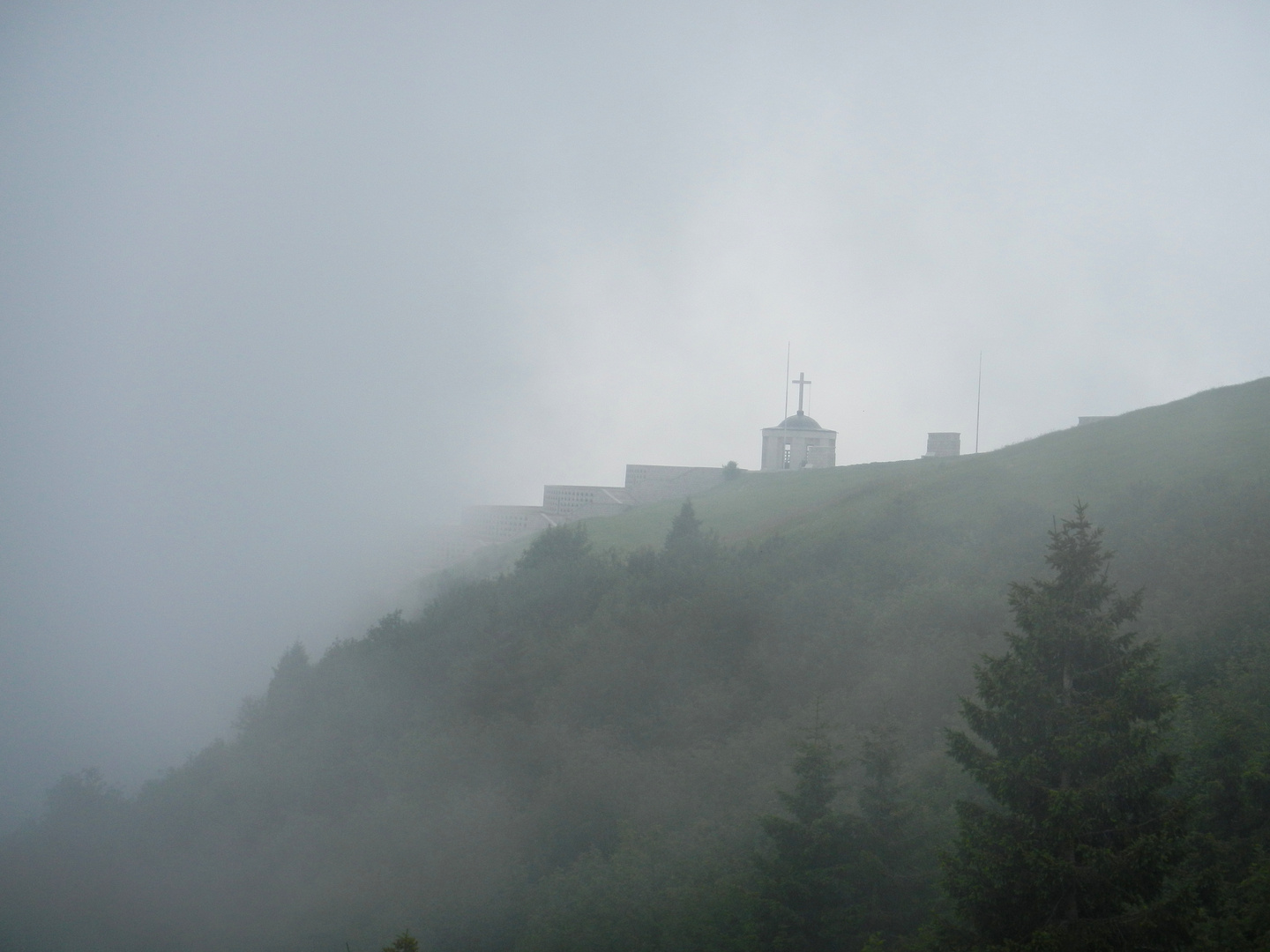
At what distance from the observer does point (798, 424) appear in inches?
2662

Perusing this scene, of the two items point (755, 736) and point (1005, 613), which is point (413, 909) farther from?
point (1005, 613)

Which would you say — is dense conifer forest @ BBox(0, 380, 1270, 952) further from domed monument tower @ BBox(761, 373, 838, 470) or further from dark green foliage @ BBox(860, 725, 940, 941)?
domed monument tower @ BBox(761, 373, 838, 470)

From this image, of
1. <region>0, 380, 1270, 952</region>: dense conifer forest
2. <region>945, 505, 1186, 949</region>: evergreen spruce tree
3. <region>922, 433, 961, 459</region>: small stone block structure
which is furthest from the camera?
<region>922, 433, 961, 459</region>: small stone block structure

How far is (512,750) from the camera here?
25500 millimetres

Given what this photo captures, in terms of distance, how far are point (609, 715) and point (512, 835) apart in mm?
5177

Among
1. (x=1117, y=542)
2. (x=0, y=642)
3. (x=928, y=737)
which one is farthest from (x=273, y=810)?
(x=0, y=642)

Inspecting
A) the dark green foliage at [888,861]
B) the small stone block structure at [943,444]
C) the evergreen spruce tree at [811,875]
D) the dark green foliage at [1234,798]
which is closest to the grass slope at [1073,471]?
the small stone block structure at [943,444]

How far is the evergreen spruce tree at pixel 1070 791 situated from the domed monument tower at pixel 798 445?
56.2 metres

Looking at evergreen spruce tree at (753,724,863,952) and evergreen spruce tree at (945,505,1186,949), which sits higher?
evergreen spruce tree at (945,505,1186,949)

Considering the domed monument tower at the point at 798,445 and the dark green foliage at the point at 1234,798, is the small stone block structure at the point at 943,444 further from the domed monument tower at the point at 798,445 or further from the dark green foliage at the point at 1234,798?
the dark green foliage at the point at 1234,798

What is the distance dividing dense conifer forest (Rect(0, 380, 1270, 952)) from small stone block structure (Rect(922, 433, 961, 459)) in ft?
44.1

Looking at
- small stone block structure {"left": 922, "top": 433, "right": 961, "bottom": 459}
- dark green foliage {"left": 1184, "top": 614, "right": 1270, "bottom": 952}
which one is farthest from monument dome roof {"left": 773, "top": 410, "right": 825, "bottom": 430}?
dark green foliage {"left": 1184, "top": 614, "right": 1270, "bottom": 952}

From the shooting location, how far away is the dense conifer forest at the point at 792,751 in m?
7.79

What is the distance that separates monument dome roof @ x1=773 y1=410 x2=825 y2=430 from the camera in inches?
2645
